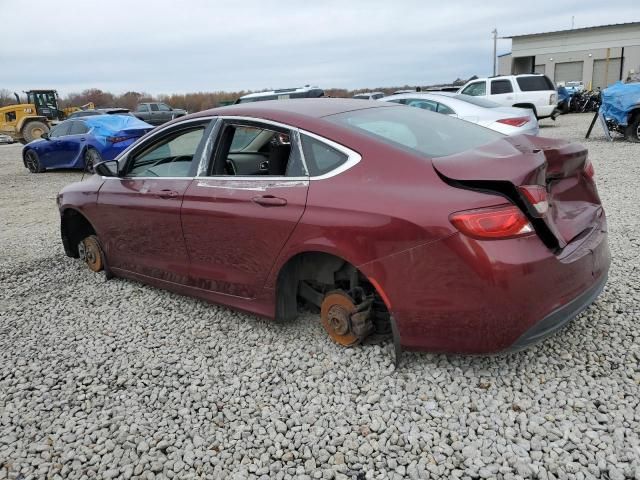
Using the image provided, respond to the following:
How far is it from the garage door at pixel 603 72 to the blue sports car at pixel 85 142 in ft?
113

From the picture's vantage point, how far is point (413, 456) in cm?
240

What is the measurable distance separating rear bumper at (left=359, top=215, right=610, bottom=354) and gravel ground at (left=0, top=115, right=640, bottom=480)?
0.34m

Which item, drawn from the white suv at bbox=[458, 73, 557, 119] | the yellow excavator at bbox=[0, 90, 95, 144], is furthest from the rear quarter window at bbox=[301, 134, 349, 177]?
the yellow excavator at bbox=[0, 90, 95, 144]

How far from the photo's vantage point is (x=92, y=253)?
509cm

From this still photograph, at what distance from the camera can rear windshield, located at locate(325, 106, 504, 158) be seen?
10.00ft

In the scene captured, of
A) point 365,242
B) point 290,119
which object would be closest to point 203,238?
point 290,119

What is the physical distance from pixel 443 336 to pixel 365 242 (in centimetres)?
63

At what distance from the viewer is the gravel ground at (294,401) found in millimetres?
2400

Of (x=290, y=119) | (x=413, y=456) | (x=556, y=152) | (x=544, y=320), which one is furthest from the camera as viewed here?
(x=290, y=119)

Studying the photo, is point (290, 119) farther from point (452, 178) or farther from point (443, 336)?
point (443, 336)

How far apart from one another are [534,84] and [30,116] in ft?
72.5

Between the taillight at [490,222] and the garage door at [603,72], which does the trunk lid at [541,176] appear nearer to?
the taillight at [490,222]

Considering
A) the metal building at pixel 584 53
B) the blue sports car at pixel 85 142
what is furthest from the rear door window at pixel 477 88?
the metal building at pixel 584 53

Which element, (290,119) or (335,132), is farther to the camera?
(290,119)
